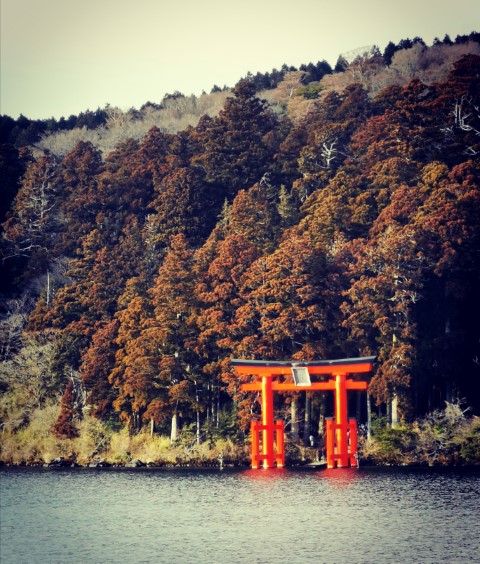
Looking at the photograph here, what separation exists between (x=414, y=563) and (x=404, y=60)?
255 ft

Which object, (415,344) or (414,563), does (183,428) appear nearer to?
(415,344)

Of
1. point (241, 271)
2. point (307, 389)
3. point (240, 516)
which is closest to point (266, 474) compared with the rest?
point (307, 389)

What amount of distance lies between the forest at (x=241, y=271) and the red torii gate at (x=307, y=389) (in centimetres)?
215

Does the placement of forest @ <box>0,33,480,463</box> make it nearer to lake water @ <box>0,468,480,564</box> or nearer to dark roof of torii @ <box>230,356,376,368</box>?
dark roof of torii @ <box>230,356,376,368</box>

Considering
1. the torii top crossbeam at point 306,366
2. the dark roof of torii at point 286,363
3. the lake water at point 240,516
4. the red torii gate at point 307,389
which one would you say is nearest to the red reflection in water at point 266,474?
the lake water at point 240,516

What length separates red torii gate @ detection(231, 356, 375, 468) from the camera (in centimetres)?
5725

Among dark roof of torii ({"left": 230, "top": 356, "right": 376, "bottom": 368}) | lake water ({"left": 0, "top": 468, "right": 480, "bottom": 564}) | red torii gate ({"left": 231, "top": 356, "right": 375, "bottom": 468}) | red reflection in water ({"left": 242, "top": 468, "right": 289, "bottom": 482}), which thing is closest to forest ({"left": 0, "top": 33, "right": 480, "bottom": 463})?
red torii gate ({"left": 231, "top": 356, "right": 375, "bottom": 468})

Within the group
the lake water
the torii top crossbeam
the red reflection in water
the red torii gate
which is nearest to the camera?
the lake water

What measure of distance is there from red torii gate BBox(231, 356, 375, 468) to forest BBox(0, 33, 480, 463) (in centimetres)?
215

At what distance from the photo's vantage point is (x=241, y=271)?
65.2 m

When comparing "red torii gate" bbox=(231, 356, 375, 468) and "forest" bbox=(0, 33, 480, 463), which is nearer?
"red torii gate" bbox=(231, 356, 375, 468)

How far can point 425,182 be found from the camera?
69062 mm

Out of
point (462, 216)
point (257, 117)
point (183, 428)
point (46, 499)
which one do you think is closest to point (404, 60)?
point (257, 117)

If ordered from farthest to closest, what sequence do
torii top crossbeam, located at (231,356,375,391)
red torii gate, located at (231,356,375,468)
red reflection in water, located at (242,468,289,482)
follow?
torii top crossbeam, located at (231,356,375,391)
red torii gate, located at (231,356,375,468)
red reflection in water, located at (242,468,289,482)
